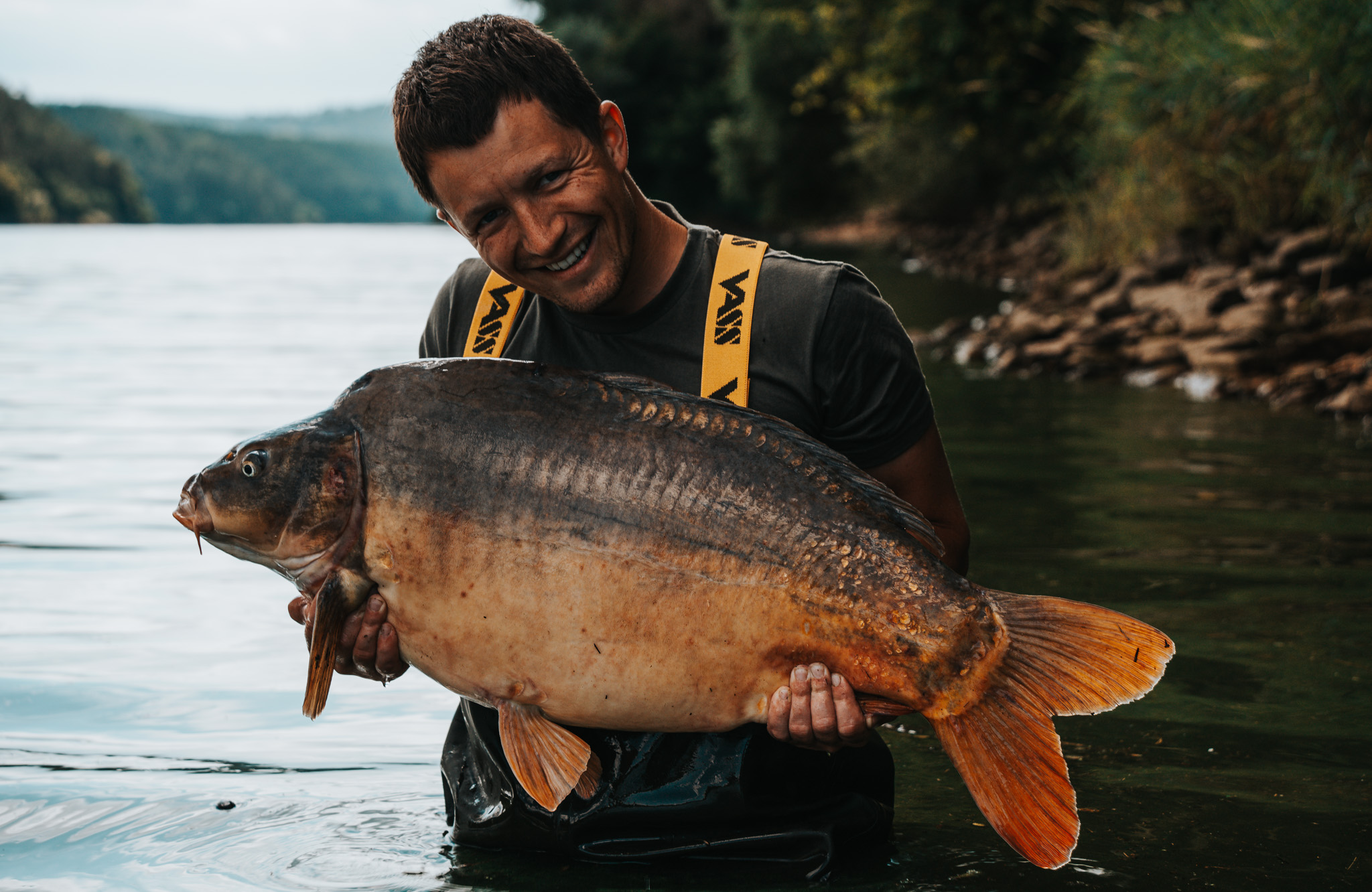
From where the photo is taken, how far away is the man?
2869 millimetres

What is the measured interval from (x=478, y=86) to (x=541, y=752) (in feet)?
4.58

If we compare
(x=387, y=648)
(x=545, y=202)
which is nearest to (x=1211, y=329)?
(x=545, y=202)

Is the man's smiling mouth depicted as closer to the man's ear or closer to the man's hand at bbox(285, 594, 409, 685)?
the man's ear

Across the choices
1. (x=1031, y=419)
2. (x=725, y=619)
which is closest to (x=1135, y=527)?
(x=1031, y=419)

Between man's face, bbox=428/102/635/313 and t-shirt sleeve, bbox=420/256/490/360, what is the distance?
314 mm

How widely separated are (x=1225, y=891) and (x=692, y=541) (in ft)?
5.15

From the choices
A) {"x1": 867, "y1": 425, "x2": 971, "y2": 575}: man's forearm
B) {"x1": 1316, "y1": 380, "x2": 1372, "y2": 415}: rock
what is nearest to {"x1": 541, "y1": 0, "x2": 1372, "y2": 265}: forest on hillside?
{"x1": 1316, "y1": 380, "x2": 1372, "y2": 415}: rock

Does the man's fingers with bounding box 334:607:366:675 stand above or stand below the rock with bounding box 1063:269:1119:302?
above

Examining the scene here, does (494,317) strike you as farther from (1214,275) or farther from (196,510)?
(1214,275)

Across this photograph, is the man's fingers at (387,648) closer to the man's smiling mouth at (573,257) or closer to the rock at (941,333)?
the man's smiling mouth at (573,257)

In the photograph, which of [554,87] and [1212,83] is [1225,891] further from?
[1212,83]

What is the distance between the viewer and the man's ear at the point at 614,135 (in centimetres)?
301

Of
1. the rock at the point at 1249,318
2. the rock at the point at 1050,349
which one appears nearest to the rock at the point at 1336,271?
the rock at the point at 1249,318

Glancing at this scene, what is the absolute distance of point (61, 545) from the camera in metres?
6.69
